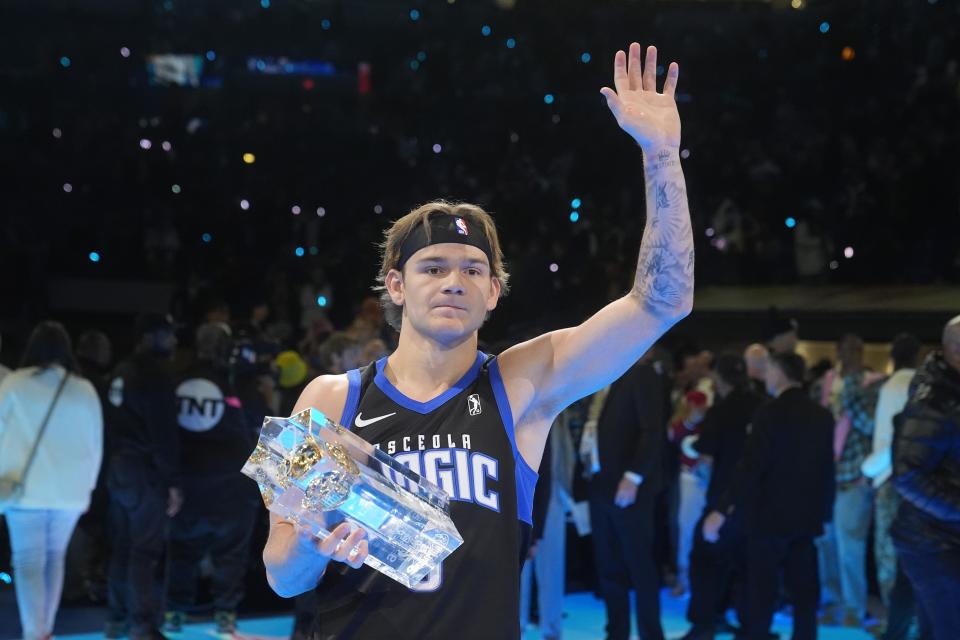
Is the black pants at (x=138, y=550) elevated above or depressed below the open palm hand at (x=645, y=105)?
below

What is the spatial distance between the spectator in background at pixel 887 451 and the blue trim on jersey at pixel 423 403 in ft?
14.9

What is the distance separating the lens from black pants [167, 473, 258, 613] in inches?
256

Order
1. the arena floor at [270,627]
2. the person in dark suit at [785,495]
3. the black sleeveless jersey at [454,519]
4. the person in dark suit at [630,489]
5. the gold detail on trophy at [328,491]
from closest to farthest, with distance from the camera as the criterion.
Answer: the gold detail on trophy at [328,491]
the black sleeveless jersey at [454,519]
the person in dark suit at [785,495]
the person in dark suit at [630,489]
the arena floor at [270,627]

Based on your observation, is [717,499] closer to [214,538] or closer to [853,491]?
[853,491]

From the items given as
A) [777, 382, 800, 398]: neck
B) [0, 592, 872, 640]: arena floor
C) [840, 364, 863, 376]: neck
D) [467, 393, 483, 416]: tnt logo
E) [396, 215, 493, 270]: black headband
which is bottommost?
[0, 592, 872, 640]: arena floor

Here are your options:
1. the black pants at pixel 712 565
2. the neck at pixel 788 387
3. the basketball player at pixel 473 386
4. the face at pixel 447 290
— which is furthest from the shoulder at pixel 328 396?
the black pants at pixel 712 565

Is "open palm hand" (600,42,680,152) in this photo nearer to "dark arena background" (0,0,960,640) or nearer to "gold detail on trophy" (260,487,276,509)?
"gold detail on trophy" (260,487,276,509)

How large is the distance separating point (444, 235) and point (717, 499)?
4.35 metres

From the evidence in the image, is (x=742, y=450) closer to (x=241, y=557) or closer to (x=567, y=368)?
(x=241, y=557)

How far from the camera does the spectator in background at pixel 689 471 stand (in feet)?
24.9

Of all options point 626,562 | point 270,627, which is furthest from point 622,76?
point 270,627

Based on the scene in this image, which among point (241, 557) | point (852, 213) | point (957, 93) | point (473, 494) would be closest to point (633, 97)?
point (473, 494)

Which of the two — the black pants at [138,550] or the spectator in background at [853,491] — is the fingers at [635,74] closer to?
the black pants at [138,550]

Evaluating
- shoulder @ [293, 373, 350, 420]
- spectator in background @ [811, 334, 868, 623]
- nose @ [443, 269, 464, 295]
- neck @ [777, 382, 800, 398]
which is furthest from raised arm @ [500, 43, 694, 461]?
spectator in background @ [811, 334, 868, 623]
